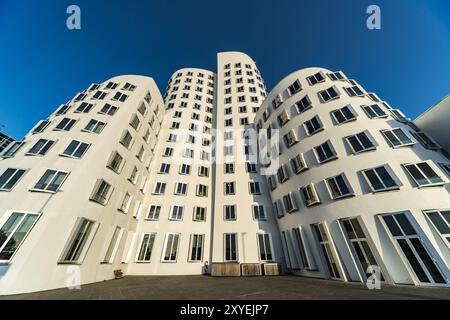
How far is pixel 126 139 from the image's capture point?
19.7 meters

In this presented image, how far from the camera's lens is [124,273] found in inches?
673

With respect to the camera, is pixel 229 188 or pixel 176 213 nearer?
pixel 176 213

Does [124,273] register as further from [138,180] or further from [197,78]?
[197,78]

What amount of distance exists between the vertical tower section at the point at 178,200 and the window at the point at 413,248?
1652 cm

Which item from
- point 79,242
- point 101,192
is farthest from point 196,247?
point 101,192

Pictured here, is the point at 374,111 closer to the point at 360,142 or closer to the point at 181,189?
the point at 360,142

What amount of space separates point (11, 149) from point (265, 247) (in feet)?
80.7

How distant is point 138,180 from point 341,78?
89.8 feet

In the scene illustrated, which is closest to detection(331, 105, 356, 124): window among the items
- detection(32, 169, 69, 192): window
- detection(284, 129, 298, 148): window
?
detection(284, 129, 298, 148): window

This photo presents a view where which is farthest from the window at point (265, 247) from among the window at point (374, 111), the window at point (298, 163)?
the window at point (374, 111)

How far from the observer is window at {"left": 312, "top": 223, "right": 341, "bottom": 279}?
1304cm

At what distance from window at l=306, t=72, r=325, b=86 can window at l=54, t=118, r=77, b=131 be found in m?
26.6

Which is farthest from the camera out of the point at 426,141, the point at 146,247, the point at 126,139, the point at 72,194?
the point at 126,139

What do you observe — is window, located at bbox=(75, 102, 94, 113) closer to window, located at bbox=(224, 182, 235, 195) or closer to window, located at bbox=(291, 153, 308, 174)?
window, located at bbox=(224, 182, 235, 195)
